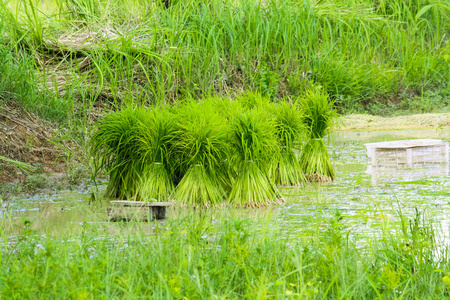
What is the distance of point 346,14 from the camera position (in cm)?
1041

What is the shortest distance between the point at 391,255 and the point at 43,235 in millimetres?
2084

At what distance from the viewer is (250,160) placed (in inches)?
176

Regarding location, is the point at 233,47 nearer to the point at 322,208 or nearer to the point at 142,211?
the point at 322,208

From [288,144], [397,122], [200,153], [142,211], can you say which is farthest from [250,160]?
[397,122]

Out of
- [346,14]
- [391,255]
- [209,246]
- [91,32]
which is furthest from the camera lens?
[346,14]

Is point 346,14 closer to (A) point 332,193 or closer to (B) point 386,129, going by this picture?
(B) point 386,129

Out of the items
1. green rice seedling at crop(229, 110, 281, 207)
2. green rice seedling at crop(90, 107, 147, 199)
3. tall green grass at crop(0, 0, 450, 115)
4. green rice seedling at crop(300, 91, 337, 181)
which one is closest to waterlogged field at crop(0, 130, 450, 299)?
green rice seedling at crop(229, 110, 281, 207)

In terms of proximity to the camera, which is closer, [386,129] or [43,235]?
[43,235]

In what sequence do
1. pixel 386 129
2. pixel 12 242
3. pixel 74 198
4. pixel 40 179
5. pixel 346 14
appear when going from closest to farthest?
pixel 12 242
pixel 74 198
pixel 40 179
pixel 386 129
pixel 346 14

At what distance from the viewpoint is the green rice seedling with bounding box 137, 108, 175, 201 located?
439 cm

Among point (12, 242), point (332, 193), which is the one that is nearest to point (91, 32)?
point (332, 193)

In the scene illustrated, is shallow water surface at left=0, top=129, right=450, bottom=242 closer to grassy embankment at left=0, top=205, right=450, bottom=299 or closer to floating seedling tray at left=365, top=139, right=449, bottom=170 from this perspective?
floating seedling tray at left=365, top=139, right=449, bottom=170

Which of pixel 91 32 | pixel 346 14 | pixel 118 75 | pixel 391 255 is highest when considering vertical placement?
pixel 346 14

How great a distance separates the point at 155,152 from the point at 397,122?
6.00 metres
